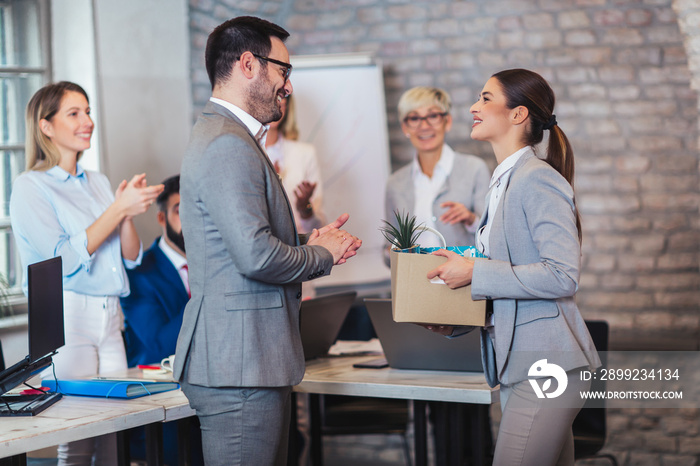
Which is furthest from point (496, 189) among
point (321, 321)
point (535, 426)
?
point (321, 321)

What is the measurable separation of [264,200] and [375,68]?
2.98m

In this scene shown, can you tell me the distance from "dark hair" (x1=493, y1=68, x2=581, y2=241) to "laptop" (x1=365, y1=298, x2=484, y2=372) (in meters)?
0.72

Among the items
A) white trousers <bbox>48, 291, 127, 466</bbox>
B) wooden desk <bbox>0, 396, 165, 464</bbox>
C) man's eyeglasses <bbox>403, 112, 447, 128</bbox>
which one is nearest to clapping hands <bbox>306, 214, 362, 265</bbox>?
wooden desk <bbox>0, 396, 165, 464</bbox>

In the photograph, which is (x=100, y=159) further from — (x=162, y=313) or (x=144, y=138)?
(x=162, y=313)

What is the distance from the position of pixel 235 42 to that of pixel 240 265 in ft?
1.89

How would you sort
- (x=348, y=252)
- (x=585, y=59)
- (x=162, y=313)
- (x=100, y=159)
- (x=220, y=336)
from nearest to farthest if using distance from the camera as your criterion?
(x=220, y=336) → (x=348, y=252) → (x=162, y=313) → (x=100, y=159) → (x=585, y=59)

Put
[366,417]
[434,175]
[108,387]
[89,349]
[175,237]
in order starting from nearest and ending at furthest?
[108,387] → [89,349] → [175,237] → [366,417] → [434,175]

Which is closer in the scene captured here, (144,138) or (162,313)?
(162,313)

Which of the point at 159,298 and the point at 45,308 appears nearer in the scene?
the point at 45,308

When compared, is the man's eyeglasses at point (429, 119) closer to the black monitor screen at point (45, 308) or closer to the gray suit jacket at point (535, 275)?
the gray suit jacket at point (535, 275)

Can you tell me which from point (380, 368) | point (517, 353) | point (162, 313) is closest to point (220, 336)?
point (517, 353)

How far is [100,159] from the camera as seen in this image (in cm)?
415

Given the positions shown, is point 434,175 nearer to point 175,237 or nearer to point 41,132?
point 175,237

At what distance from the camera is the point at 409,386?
2.45m
